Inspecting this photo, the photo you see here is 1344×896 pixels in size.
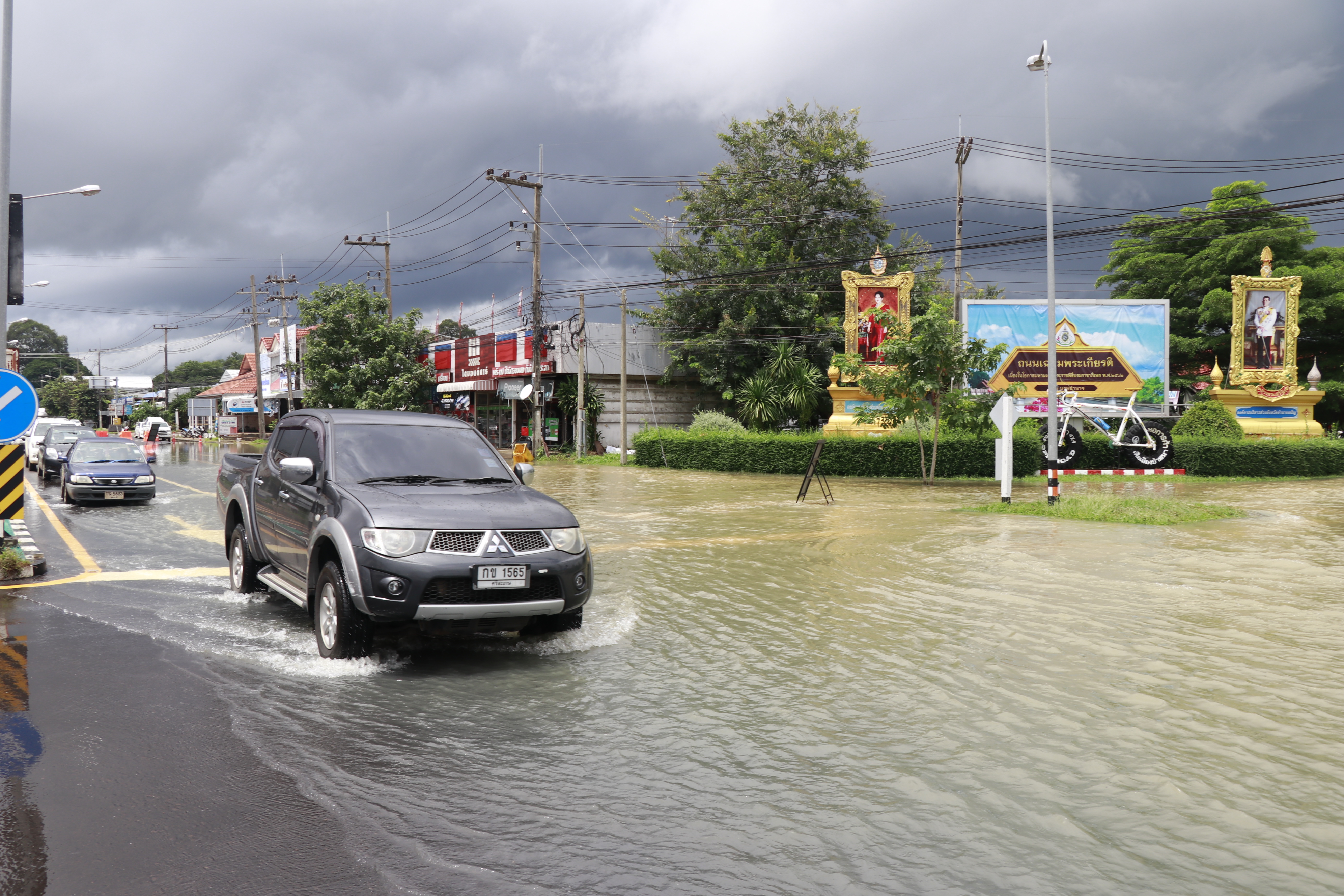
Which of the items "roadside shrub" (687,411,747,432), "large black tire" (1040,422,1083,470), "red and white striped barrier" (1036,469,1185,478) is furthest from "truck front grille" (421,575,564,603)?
"roadside shrub" (687,411,747,432)

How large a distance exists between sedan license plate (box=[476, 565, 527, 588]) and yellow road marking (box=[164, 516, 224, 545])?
27.5ft

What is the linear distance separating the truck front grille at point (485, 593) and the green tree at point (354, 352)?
41076 mm

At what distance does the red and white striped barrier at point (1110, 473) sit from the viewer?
2171 centimetres

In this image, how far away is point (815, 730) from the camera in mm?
5480

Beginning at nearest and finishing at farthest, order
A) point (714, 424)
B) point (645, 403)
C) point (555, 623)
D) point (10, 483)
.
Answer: point (555, 623) → point (10, 483) → point (714, 424) → point (645, 403)

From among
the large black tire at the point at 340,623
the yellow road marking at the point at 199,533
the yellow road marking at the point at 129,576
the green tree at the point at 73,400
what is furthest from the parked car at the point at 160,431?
the large black tire at the point at 340,623

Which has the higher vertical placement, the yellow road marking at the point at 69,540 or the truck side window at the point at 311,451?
the truck side window at the point at 311,451

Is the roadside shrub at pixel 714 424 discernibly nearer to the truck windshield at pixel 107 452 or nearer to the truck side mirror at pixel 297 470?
the truck windshield at pixel 107 452

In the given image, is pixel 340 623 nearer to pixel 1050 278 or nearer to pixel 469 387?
pixel 1050 278

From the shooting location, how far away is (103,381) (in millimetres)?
116000

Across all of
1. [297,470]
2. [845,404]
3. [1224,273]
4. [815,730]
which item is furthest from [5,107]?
[1224,273]

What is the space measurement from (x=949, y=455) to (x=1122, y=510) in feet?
39.4

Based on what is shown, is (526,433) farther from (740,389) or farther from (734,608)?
(734,608)

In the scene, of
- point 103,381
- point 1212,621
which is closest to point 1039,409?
point 1212,621
